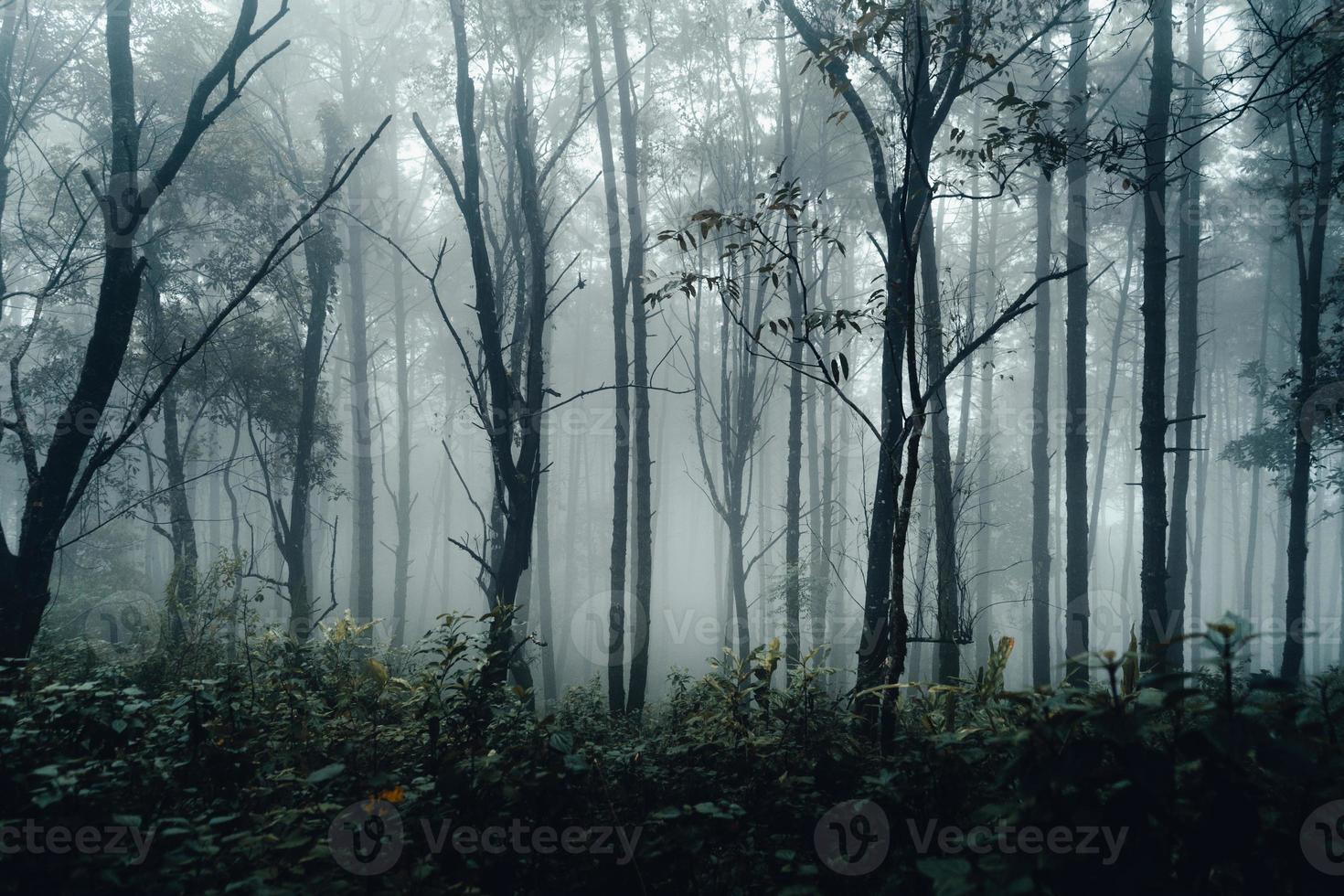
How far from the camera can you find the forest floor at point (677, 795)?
1.72 metres

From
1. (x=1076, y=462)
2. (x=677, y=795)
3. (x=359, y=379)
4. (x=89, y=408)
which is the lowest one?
(x=677, y=795)

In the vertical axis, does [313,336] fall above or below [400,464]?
above

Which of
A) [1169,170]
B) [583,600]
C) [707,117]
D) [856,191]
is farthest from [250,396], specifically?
[1169,170]

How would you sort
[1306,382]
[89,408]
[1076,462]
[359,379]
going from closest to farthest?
[89,408]
[1306,382]
[1076,462]
[359,379]

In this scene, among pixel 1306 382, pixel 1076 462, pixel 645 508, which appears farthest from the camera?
pixel 645 508

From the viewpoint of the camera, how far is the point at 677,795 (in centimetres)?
306

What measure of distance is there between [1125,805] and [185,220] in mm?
18004

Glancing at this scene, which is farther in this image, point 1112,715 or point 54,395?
point 54,395

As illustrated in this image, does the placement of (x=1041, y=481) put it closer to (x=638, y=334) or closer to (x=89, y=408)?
(x=638, y=334)

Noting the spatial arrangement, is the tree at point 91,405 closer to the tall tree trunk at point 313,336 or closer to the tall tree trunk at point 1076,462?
the tall tree trunk at point 313,336

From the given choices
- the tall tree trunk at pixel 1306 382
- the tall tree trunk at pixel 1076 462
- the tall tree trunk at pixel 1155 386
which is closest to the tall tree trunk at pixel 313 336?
the tall tree trunk at pixel 1155 386

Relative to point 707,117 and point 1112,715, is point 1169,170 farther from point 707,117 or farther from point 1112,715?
point 1112,715

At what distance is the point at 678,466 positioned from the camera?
131ft

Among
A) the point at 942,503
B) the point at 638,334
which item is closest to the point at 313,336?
the point at 638,334
